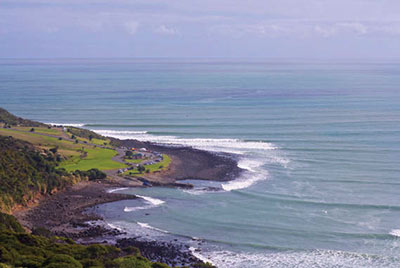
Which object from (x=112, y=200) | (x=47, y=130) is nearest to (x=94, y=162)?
(x=112, y=200)

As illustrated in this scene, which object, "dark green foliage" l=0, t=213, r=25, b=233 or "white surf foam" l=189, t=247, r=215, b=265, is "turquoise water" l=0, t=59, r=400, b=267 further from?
"dark green foliage" l=0, t=213, r=25, b=233

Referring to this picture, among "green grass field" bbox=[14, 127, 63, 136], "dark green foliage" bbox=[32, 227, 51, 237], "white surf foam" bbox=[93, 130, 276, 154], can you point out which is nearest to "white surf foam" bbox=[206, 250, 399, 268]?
"dark green foliage" bbox=[32, 227, 51, 237]

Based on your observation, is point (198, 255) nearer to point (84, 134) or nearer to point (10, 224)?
point (10, 224)

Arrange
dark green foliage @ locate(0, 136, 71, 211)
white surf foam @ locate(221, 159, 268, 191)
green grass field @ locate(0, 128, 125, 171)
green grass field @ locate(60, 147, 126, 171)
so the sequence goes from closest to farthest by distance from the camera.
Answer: dark green foliage @ locate(0, 136, 71, 211) → white surf foam @ locate(221, 159, 268, 191) → green grass field @ locate(60, 147, 126, 171) → green grass field @ locate(0, 128, 125, 171)

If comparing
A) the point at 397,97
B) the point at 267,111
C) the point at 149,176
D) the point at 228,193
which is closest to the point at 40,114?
the point at 267,111

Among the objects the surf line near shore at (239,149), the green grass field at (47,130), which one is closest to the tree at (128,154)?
the surf line near shore at (239,149)

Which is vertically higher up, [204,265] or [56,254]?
[56,254]
